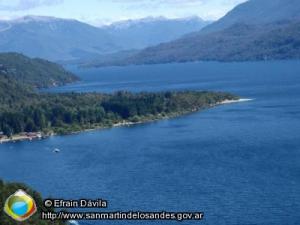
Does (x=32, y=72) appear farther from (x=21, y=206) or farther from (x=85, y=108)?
(x=21, y=206)

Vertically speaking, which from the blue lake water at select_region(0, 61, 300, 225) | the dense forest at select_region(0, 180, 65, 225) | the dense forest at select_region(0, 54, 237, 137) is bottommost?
the blue lake water at select_region(0, 61, 300, 225)

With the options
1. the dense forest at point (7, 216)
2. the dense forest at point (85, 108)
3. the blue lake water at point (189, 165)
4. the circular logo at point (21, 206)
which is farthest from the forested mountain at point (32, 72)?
the circular logo at point (21, 206)

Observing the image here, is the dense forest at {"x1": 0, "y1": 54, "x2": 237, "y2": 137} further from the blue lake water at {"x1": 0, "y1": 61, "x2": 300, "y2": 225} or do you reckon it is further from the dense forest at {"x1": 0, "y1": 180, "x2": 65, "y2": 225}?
the dense forest at {"x1": 0, "y1": 180, "x2": 65, "y2": 225}

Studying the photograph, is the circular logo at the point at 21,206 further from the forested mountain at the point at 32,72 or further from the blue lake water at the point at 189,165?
the forested mountain at the point at 32,72

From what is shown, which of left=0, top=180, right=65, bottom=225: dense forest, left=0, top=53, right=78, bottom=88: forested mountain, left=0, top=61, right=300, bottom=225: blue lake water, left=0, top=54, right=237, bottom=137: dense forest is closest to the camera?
left=0, top=180, right=65, bottom=225: dense forest

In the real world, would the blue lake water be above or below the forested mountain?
below

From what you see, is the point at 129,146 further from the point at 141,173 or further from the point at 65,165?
the point at 141,173

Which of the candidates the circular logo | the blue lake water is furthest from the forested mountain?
the circular logo
